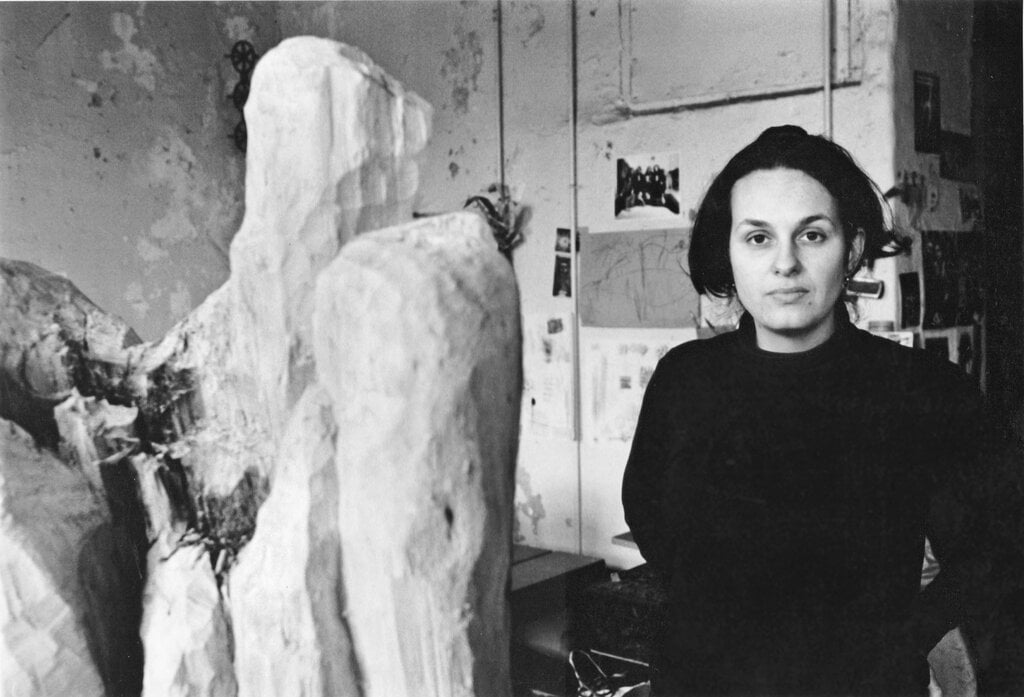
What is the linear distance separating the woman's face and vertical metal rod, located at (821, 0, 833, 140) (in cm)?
84

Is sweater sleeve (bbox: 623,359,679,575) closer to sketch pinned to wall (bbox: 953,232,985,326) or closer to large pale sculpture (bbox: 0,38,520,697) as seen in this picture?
large pale sculpture (bbox: 0,38,520,697)

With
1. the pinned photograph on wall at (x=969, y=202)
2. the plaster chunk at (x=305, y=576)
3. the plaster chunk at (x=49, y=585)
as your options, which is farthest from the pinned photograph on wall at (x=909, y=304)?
the plaster chunk at (x=49, y=585)

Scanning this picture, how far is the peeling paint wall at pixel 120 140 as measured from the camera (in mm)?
1933

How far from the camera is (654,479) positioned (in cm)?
119

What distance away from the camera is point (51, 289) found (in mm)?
983

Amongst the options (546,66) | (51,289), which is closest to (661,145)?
(546,66)

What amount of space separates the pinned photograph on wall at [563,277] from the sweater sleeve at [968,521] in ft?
4.31

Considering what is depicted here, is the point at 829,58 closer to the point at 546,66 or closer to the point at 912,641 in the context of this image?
the point at 546,66

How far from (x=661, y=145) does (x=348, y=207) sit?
1.43m

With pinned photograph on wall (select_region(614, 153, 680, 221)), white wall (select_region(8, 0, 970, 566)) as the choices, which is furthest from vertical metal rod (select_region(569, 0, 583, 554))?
pinned photograph on wall (select_region(614, 153, 680, 221))

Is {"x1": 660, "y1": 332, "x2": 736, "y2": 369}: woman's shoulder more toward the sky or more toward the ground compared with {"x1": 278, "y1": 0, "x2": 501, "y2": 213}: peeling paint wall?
more toward the ground

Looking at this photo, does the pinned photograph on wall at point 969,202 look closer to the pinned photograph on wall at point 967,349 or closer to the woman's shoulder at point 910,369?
the pinned photograph on wall at point 967,349

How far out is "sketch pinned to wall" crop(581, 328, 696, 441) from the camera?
2.21 m

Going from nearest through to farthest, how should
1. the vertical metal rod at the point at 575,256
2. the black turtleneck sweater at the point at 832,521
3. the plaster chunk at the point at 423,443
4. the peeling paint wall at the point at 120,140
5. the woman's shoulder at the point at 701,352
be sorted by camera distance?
the plaster chunk at the point at 423,443, the black turtleneck sweater at the point at 832,521, the woman's shoulder at the point at 701,352, the peeling paint wall at the point at 120,140, the vertical metal rod at the point at 575,256
